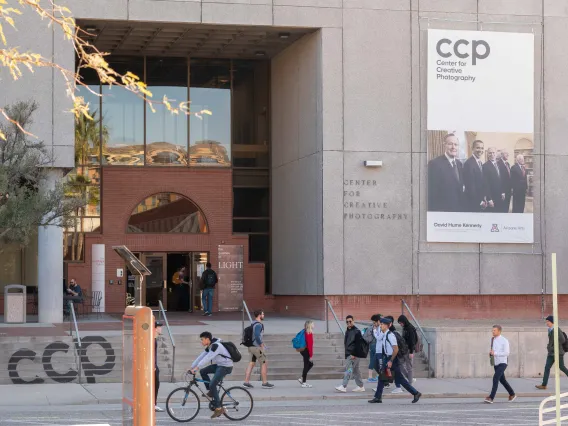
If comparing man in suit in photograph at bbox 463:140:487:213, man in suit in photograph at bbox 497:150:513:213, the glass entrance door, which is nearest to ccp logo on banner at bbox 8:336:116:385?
the glass entrance door

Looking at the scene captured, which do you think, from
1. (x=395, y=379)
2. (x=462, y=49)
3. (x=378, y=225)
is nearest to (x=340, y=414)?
(x=395, y=379)

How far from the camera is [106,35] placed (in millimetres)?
34375

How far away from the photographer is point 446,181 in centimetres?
3325

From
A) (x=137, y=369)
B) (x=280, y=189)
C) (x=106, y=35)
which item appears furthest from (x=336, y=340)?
(x=137, y=369)

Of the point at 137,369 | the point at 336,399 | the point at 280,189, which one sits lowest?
the point at 336,399

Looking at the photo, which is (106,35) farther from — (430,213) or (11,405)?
(11,405)

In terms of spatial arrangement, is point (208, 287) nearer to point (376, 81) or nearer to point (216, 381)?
point (376, 81)

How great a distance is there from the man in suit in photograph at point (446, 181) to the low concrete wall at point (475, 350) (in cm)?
803

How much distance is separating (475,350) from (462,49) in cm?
1153

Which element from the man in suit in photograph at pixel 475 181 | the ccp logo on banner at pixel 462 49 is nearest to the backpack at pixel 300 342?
the man in suit in photograph at pixel 475 181

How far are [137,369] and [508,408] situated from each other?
13.7 meters

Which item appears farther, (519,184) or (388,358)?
(519,184)

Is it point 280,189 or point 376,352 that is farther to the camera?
point 280,189

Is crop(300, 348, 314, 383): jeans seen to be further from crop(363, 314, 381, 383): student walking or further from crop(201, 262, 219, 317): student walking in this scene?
crop(201, 262, 219, 317): student walking
